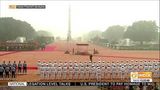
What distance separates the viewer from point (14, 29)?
3822 cm

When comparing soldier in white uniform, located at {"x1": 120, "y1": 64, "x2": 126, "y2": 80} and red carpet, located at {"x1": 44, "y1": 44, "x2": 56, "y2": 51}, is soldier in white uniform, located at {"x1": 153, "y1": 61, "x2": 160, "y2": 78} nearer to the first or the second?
soldier in white uniform, located at {"x1": 120, "y1": 64, "x2": 126, "y2": 80}

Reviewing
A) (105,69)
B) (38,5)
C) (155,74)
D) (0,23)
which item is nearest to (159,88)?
(155,74)

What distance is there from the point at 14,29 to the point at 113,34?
13.5 metres

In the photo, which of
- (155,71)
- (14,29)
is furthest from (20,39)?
(155,71)

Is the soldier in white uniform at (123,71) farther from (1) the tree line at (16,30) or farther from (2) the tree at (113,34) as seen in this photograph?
(2) the tree at (113,34)

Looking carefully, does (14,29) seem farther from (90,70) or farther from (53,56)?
(90,70)

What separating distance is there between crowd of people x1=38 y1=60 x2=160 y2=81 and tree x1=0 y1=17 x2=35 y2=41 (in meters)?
15.8

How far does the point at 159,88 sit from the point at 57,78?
6.91 meters

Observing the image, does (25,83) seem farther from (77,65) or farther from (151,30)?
(151,30)

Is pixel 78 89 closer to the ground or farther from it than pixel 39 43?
closer to the ground

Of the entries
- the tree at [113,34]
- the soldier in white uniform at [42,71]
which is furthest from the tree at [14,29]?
the soldier in white uniform at [42,71]

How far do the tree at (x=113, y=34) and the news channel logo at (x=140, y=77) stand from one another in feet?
73.4

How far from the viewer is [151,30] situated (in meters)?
53.9

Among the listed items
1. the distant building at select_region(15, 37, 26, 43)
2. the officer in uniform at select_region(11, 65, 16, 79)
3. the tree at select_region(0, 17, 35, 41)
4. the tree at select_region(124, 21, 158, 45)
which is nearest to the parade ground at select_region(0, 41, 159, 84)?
the officer in uniform at select_region(11, 65, 16, 79)
